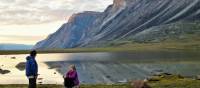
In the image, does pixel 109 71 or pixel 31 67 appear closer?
pixel 31 67

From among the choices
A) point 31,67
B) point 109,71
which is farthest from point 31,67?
point 109,71

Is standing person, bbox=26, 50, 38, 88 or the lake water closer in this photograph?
standing person, bbox=26, 50, 38, 88

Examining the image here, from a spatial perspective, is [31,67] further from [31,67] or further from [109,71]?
[109,71]

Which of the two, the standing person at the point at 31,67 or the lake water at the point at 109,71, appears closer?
the standing person at the point at 31,67

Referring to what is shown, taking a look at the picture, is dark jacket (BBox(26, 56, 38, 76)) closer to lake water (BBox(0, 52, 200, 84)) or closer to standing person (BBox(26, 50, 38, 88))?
standing person (BBox(26, 50, 38, 88))

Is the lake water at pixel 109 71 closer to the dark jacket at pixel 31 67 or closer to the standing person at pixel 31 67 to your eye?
the standing person at pixel 31 67

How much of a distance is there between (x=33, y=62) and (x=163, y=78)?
111ft

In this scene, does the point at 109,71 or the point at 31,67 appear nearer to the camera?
the point at 31,67

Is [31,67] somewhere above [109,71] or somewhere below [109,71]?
above

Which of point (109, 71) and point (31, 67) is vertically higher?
point (31, 67)

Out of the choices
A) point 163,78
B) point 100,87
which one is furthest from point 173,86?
point 163,78

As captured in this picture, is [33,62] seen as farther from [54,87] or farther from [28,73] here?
[54,87]

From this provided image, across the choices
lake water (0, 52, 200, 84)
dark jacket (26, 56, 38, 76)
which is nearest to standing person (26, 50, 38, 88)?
dark jacket (26, 56, 38, 76)

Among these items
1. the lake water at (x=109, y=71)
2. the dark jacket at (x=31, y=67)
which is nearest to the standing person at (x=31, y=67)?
the dark jacket at (x=31, y=67)
